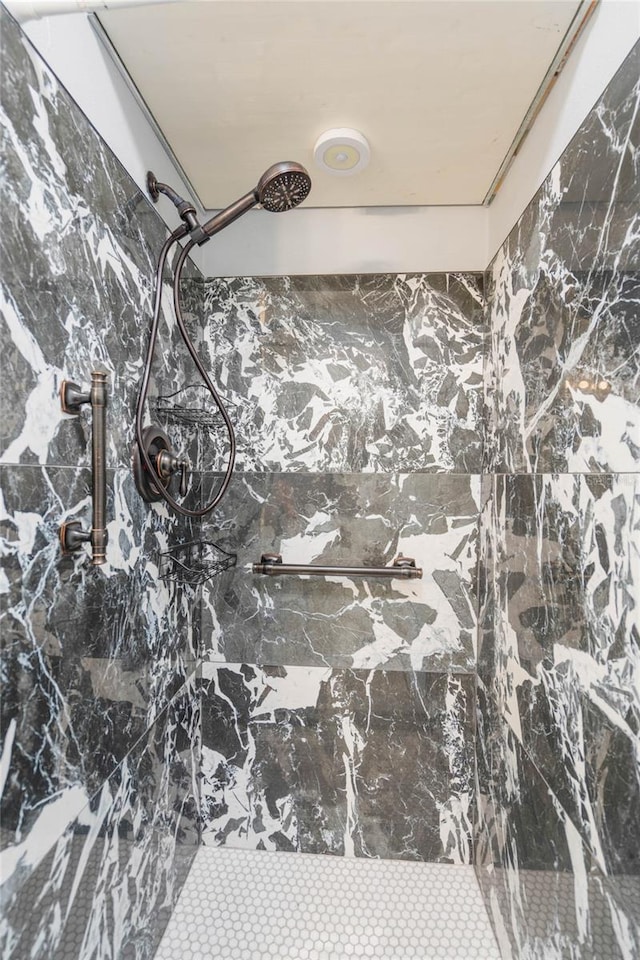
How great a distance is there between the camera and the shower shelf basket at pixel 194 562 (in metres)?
1.35

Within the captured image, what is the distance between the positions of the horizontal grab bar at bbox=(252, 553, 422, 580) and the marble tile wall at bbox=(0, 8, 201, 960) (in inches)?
14.7

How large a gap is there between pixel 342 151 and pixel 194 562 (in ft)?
4.31

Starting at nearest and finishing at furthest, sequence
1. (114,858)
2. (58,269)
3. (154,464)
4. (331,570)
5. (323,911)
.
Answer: (58,269), (114,858), (154,464), (323,911), (331,570)

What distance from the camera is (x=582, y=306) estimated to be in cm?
91

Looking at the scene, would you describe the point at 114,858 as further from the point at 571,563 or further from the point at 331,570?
the point at 571,563

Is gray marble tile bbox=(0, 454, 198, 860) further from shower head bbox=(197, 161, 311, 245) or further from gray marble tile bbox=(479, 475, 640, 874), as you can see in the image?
gray marble tile bbox=(479, 475, 640, 874)

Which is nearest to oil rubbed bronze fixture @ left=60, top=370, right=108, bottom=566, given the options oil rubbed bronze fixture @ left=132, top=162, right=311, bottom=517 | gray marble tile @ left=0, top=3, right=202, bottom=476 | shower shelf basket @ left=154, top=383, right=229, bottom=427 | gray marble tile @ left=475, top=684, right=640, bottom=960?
gray marble tile @ left=0, top=3, right=202, bottom=476

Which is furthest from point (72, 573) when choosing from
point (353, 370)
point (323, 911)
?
point (323, 911)

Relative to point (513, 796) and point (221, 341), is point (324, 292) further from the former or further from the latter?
point (513, 796)

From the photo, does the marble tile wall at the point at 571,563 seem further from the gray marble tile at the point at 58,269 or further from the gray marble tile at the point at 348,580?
the gray marble tile at the point at 58,269

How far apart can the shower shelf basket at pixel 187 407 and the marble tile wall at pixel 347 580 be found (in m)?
0.12

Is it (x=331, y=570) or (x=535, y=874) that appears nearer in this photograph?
(x=535, y=874)

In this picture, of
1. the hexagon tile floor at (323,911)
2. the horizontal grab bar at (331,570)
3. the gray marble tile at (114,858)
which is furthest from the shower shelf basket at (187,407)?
the hexagon tile floor at (323,911)

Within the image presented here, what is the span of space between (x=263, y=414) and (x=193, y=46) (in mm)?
957
